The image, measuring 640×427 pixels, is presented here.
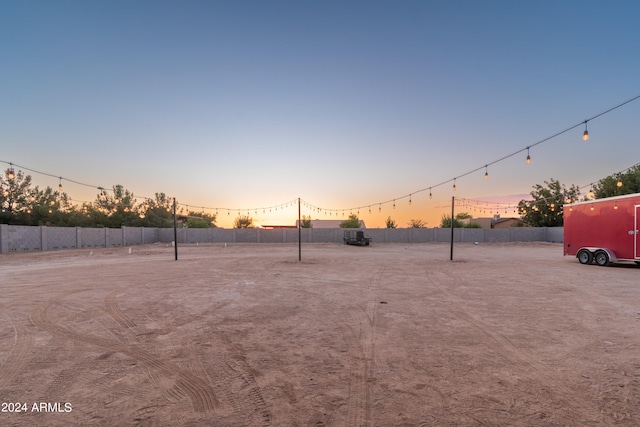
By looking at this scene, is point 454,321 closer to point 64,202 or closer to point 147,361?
point 147,361

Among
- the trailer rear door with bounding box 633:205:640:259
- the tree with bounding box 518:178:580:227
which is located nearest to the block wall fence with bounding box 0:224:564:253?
the tree with bounding box 518:178:580:227

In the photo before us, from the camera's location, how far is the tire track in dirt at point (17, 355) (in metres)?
3.71

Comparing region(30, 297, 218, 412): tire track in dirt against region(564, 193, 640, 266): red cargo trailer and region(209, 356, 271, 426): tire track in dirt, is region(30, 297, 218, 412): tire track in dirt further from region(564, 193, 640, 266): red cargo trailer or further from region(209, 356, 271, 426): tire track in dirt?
region(564, 193, 640, 266): red cargo trailer

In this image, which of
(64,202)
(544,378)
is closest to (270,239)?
(64,202)

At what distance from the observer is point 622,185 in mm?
28719

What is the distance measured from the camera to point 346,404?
3.06 m

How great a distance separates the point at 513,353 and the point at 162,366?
4790 millimetres

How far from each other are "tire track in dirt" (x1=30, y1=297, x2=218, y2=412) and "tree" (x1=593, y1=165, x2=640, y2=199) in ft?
129

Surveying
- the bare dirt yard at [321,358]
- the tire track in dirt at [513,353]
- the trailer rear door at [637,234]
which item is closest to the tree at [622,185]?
the trailer rear door at [637,234]

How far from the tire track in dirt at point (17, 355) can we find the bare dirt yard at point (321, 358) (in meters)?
0.03

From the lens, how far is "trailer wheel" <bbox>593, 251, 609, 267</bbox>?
567 inches

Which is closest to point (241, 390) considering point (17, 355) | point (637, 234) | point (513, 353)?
point (17, 355)

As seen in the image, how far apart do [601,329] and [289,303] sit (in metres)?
6.05

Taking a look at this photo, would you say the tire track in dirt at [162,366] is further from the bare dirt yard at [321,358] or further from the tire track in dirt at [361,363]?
the tire track in dirt at [361,363]
